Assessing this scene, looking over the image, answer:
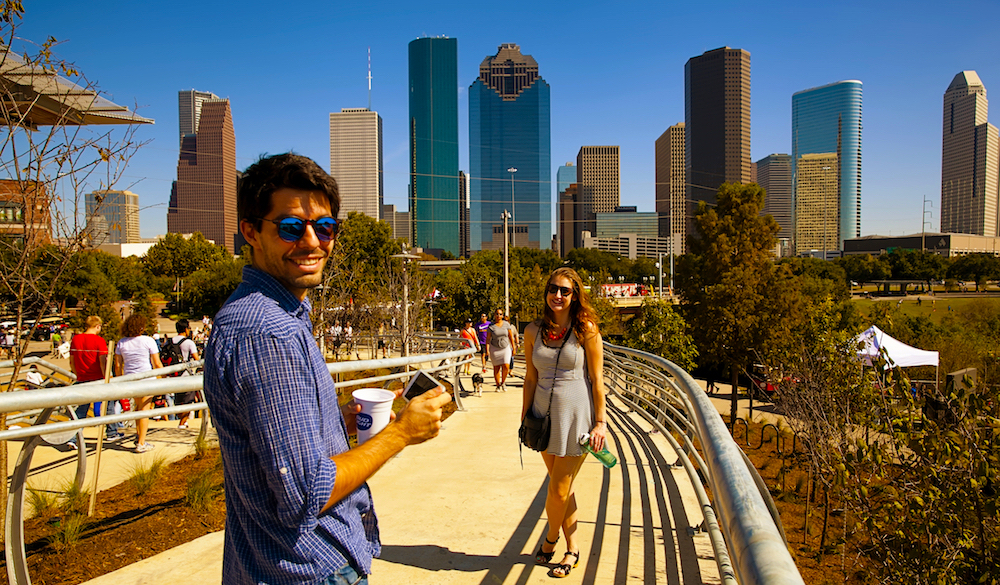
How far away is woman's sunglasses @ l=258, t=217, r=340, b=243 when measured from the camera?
5.25 ft

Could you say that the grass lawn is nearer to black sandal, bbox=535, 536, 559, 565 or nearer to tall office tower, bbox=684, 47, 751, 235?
black sandal, bbox=535, 536, 559, 565

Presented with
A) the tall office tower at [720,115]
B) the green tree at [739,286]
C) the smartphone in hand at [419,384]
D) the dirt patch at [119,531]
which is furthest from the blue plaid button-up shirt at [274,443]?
the tall office tower at [720,115]

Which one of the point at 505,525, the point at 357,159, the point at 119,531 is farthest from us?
the point at 357,159

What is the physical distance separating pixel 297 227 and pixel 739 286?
25.7m

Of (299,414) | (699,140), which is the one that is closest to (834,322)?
(299,414)

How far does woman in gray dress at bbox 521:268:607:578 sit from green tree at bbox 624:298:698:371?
43.7 feet

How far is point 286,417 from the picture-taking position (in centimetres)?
128

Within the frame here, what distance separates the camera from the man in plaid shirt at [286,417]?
128cm

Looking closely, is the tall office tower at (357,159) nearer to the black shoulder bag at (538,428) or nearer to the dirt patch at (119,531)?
the dirt patch at (119,531)

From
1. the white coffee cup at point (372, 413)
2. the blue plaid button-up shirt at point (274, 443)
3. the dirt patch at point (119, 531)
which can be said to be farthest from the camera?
the dirt patch at point (119, 531)

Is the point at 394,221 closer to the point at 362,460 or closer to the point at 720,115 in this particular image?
the point at 362,460

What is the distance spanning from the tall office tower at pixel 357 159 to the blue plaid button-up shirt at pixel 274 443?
34093 mm

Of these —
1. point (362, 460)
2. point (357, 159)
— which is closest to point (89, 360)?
A: point (362, 460)

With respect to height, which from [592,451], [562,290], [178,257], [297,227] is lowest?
[592,451]
